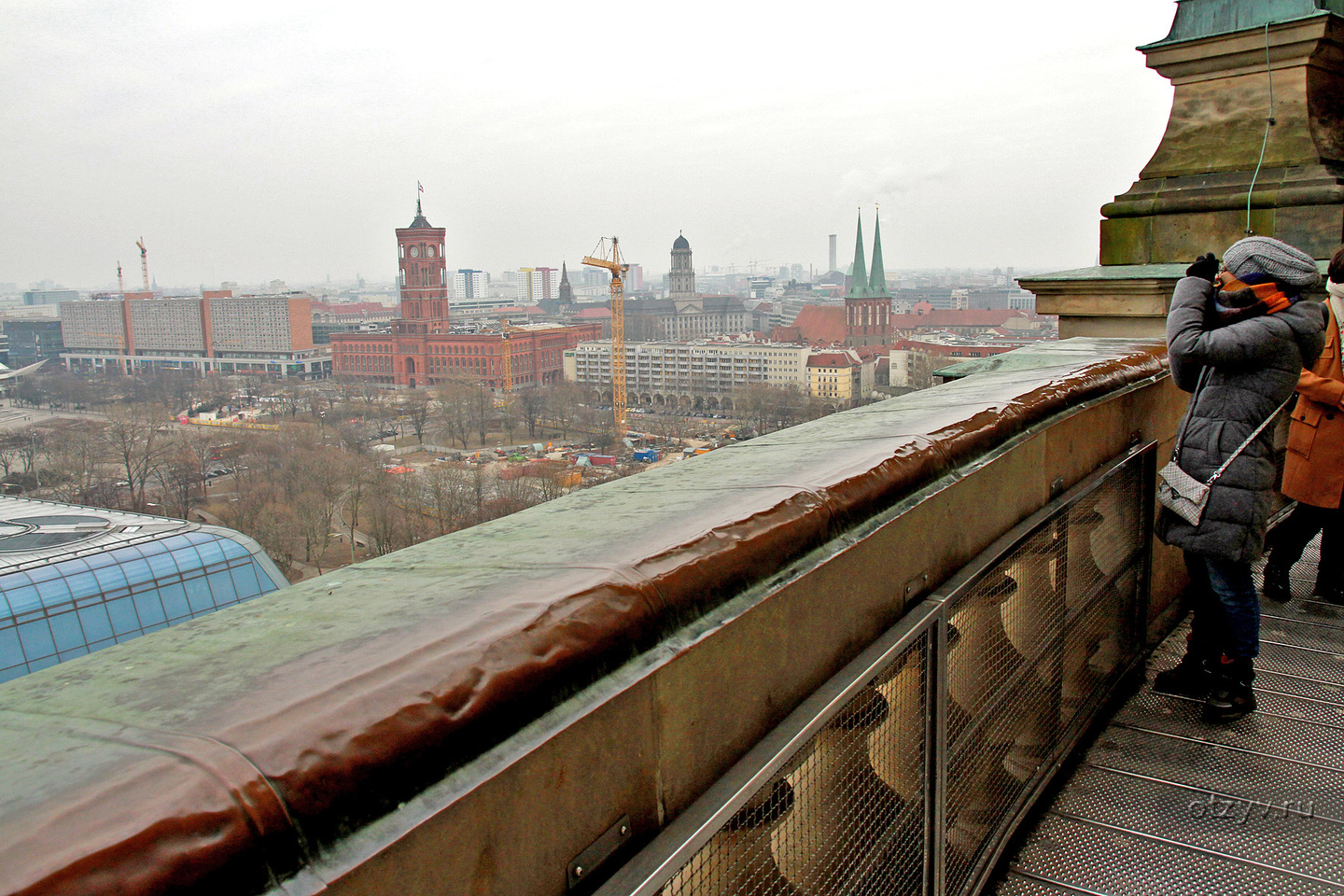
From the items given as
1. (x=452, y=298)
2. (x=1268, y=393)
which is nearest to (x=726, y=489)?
(x=1268, y=393)

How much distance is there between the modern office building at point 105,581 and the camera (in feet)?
31.8

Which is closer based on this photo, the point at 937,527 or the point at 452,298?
the point at 937,527

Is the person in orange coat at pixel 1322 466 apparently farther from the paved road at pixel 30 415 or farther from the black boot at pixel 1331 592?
the paved road at pixel 30 415

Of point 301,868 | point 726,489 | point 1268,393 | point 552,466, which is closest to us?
point 301,868

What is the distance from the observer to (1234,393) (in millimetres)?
2062

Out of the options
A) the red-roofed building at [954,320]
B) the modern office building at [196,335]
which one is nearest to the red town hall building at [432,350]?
the modern office building at [196,335]

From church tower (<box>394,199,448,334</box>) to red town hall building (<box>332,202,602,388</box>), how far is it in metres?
0.06

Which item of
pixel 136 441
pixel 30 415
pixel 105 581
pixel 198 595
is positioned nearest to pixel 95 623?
pixel 105 581

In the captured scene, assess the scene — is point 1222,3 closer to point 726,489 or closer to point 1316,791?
point 1316,791

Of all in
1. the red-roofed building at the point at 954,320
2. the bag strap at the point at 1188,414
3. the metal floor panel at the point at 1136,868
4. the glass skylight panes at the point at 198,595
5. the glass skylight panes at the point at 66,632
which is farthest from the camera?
the red-roofed building at the point at 954,320

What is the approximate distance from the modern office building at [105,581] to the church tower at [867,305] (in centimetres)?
5837

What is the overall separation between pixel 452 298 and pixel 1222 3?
128 metres

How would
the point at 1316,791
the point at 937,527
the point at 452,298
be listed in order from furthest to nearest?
the point at 452,298 → the point at 1316,791 → the point at 937,527

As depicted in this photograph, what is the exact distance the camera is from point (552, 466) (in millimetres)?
26391
